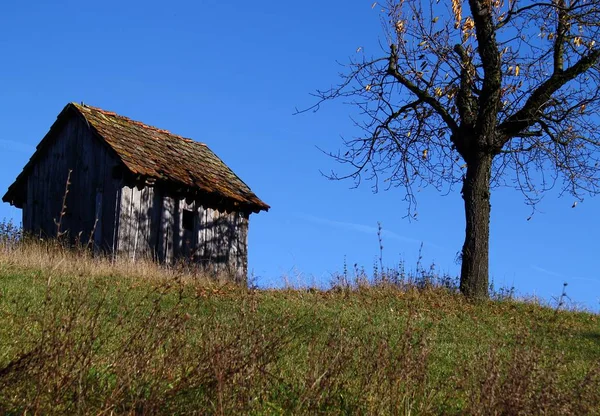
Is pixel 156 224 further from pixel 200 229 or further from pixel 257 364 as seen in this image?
pixel 257 364

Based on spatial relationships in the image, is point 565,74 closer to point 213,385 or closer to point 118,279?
point 118,279

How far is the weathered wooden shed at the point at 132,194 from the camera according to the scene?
19094 mm

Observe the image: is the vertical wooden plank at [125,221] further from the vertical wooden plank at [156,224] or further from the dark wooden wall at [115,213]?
the vertical wooden plank at [156,224]

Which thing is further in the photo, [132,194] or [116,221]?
[132,194]

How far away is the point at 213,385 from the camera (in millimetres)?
5742

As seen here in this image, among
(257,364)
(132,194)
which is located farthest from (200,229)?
(257,364)

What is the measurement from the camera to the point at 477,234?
1647cm

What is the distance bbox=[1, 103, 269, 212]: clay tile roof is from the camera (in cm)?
1941

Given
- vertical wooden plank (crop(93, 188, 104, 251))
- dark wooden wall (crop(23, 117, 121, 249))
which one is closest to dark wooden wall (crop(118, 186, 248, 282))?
dark wooden wall (crop(23, 117, 121, 249))

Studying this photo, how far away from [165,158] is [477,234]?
9393 millimetres

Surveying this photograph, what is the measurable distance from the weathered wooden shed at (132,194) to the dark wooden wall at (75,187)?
0.09ft

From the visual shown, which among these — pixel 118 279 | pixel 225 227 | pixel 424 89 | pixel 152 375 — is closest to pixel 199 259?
pixel 225 227

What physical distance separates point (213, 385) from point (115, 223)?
13728 mm

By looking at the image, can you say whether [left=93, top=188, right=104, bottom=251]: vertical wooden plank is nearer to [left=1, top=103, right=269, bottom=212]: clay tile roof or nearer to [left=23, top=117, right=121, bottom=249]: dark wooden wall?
[left=23, top=117, right=121, bottom=249]: dark wooden wall
